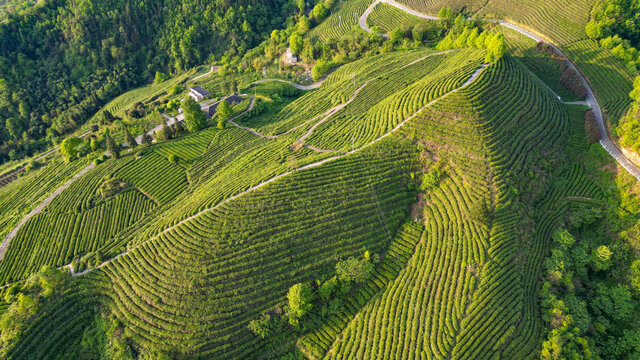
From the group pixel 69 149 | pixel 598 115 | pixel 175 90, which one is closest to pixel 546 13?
pixel 598 115

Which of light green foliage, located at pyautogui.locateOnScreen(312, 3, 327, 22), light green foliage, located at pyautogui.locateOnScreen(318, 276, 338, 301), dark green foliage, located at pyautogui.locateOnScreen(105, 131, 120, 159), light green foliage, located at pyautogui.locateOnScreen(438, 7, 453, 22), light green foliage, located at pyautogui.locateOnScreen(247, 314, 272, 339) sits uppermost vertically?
light green foliage, located at pyautogui.locateOnScreen(438, 7, 453, 22)

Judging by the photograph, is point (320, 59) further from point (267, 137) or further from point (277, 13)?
point (277, 13)

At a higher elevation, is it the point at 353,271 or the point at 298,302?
the point at 353,271

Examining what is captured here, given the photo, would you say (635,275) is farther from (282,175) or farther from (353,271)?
(282,175)

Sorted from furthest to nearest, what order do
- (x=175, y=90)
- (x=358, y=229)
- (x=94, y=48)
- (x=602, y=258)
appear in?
(x=94, y=48)
(x=175, y=90)
(x=358, y=229)
(x=602, y=258)

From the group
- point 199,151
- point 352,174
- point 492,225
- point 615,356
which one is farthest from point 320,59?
point 615,356

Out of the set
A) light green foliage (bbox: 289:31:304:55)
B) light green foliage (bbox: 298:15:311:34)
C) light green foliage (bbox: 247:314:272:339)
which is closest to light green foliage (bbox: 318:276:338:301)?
light green foliage (bbox: 247:314:272:339)

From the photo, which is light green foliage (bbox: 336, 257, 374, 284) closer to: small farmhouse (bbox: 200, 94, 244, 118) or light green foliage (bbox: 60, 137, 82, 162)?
small farmhouse (bbox: 200, 94, 244, 118)
